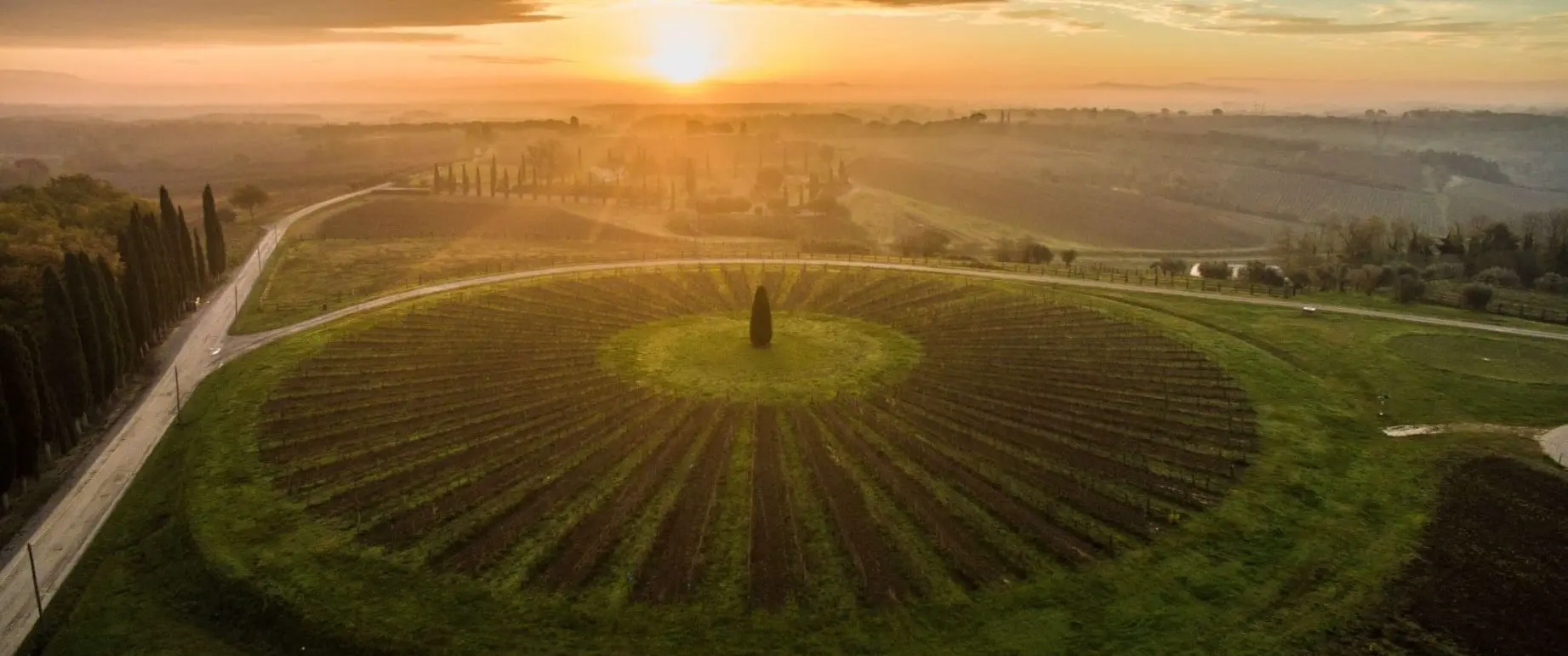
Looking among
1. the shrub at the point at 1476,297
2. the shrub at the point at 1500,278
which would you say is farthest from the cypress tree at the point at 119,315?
the shrub at the point at 1500,278

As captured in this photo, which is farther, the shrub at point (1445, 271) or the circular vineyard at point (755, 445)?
the shrub at point (1445, 271)

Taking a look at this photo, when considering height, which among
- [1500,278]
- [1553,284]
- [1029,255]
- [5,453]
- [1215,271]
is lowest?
[5,453]

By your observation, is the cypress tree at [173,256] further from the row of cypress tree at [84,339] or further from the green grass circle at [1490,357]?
the green grass circle at [1490,357]

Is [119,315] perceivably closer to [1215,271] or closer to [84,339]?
[84,339]

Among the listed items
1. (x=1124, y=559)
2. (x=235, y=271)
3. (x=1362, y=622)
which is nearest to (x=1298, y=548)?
(x=1362, y=622)

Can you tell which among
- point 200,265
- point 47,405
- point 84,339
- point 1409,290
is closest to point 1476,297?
point 1409,290

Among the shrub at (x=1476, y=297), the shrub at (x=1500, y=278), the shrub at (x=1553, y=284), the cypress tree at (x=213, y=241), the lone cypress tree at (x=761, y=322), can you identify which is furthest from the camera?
the shrub at (x=1500, y=278)
